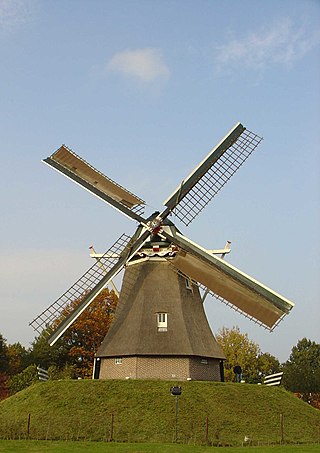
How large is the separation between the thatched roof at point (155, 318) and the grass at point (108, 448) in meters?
7.32

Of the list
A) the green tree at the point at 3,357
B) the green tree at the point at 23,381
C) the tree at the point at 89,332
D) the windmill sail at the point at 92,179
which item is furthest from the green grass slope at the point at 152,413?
the green tree at the point at 3,357

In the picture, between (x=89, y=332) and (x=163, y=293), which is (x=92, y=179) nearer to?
(x=163, y=293)

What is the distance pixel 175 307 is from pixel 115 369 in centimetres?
377

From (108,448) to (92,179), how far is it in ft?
47.0

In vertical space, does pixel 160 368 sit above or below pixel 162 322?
below

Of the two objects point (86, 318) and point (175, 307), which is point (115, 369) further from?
point (86, 318)

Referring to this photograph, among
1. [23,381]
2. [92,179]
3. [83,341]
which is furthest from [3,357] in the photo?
[92,179]

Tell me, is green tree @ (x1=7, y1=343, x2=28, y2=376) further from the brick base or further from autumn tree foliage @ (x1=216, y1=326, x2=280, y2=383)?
the brick base

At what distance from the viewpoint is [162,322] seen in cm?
2733

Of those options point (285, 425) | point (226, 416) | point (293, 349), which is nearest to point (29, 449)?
point (226, 416)

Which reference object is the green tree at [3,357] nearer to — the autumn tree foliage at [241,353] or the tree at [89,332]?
the tree at [89,332]

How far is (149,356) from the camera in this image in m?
26.7

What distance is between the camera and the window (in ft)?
89.2

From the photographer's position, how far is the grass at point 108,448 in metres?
17.3
